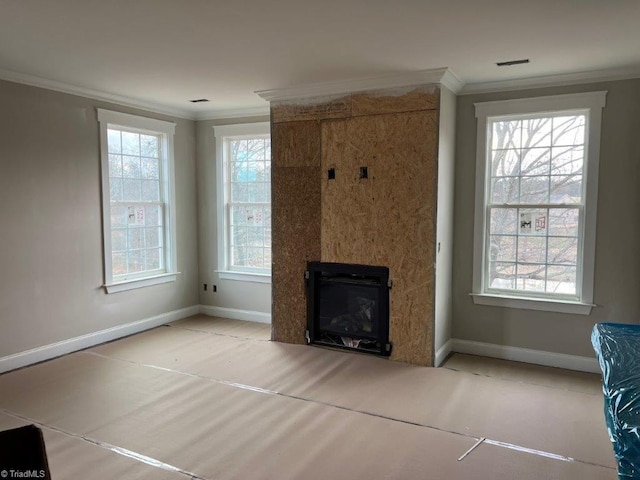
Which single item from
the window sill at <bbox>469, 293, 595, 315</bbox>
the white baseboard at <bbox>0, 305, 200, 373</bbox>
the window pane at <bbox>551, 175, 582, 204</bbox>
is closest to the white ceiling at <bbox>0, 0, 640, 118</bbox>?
the window pane at <bbox>551, 175, 582, 204</bbox>

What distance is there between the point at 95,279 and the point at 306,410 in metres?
2.80

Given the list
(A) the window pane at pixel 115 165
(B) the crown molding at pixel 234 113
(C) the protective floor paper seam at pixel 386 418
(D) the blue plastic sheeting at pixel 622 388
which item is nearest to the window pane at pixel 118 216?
(A) the window pane at pixel 115 165

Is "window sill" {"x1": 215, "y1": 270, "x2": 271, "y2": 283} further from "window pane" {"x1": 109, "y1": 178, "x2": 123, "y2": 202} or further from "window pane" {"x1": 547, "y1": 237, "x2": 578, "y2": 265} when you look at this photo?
"window pane" {"x1": 547, "y1": 237, "x2": 578, "y2": 265}

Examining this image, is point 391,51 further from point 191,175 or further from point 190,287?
point 190,287

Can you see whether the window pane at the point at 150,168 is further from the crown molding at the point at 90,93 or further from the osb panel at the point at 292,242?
the osb panel at the point at 292,242

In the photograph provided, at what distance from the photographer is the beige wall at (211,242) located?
592 cm

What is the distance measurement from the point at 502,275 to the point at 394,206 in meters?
1.29

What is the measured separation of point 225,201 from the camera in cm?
599

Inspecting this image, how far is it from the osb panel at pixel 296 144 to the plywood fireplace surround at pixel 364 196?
10 millimetres

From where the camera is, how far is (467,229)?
181 inches

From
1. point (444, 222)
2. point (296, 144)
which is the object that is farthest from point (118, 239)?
point (444, 222)

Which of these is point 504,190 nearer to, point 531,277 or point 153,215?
point 531,277

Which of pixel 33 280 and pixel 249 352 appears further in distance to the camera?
pixel 249 352

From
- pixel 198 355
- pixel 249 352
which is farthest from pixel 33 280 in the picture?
pixel 249 352
